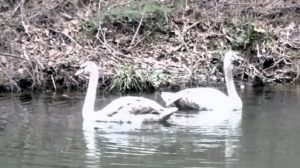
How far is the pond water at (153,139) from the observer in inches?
361

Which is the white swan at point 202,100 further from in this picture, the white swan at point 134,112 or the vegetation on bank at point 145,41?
the vegetation on bank at point 145,41

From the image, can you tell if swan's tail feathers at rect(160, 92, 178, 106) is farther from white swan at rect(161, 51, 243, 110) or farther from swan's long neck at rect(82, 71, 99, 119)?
swan's long neck at rect(82, 71, 99, 119)

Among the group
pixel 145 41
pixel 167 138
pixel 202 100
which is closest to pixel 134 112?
pixel 167 138

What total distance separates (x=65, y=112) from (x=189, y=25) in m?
7.31

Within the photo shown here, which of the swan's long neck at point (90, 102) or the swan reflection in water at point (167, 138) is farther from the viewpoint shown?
the swan's long neck at point (90, 102)

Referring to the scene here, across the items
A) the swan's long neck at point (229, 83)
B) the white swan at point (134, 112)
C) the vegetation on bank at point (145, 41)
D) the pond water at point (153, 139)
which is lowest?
the pond water at point (153, 139)

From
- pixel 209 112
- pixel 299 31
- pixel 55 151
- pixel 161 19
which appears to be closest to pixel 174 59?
pixel 161 19

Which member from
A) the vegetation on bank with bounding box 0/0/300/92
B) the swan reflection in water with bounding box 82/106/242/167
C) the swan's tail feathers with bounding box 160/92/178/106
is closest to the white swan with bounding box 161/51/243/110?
the swan's tail feathers with bounding box 160/92/178/106

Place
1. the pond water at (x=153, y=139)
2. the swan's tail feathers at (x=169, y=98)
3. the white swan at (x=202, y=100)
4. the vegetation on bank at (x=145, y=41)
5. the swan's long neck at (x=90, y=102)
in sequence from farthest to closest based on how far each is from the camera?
the vegetation on bank at (x=145, y=41) → the white swan at (x=202, y=100) → the swan's tail feathers at (x=169, y=98) → the swan's long neck at (x=90, y=102) → the pond water at (x=153, y=139)

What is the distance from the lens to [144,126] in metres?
12.0

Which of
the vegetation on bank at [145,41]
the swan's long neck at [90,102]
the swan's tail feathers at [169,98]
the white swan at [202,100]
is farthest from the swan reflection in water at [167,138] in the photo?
the vegetation on bank at [145,41]

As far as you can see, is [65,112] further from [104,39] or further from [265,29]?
[265,29]

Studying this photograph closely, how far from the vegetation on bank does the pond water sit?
2.42m

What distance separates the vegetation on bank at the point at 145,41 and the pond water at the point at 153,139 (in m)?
2.42
